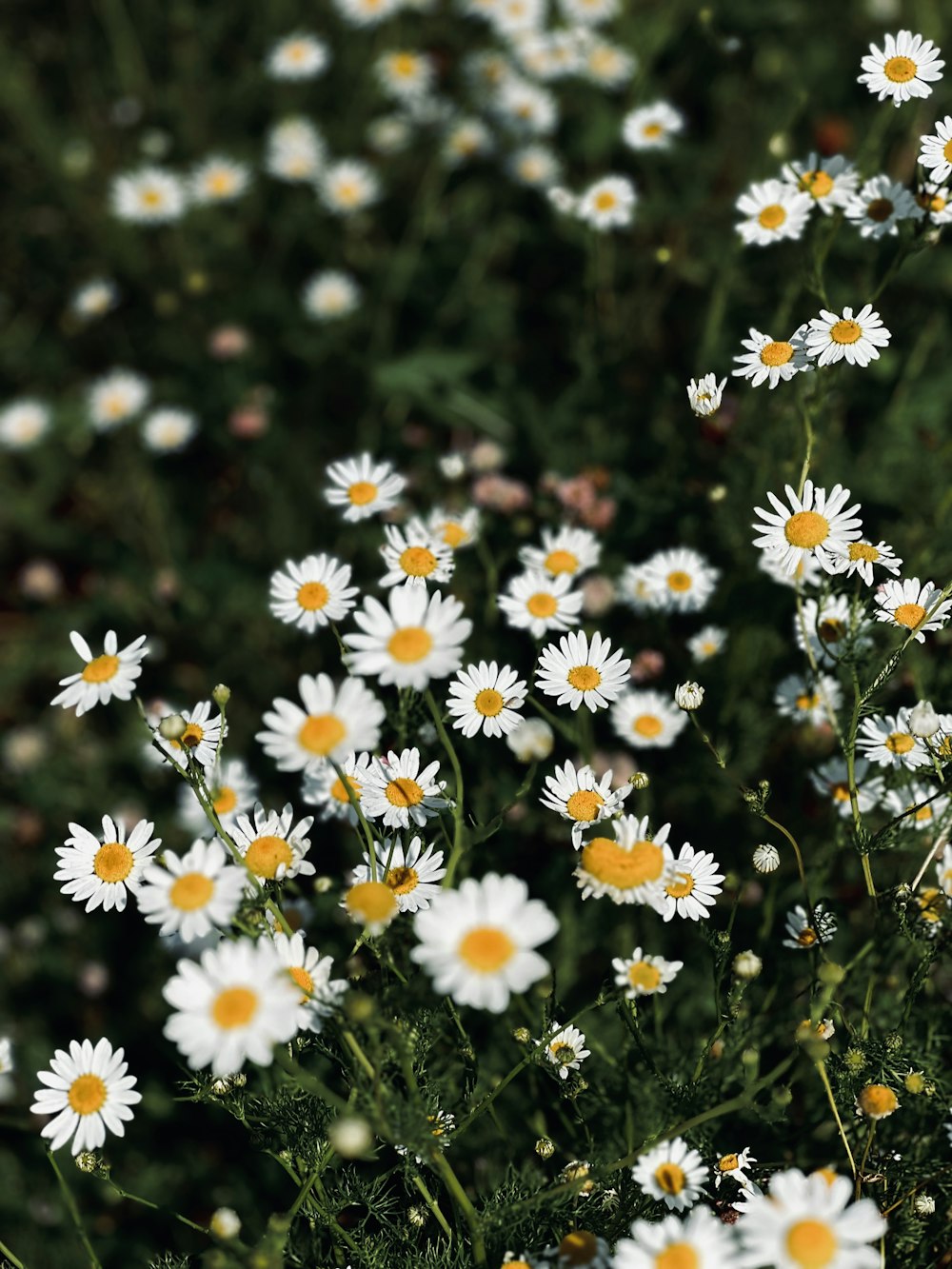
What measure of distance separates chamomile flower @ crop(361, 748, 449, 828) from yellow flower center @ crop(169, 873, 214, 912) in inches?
16.4

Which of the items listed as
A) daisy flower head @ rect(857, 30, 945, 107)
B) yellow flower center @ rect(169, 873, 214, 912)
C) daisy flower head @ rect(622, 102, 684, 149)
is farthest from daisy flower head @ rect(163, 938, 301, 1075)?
daisy flower head @ rect(622, 102, 684, 149)

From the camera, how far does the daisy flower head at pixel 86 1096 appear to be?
7.48ft

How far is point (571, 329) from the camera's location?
15.5ft

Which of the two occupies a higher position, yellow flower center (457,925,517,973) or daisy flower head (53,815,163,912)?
daisy flower head (53,815,163,912)

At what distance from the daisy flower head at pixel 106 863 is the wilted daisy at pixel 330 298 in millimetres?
3368

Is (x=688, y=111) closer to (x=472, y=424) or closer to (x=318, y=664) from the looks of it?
(x=472, y=424)

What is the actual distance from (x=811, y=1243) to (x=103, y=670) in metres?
1.85

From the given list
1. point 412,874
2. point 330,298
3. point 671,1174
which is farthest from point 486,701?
point 330,298

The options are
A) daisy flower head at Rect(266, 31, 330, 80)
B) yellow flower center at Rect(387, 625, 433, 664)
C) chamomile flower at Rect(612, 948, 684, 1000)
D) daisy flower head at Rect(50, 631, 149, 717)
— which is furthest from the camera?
daisy flower head at Rect(266, 31, 330, 80)

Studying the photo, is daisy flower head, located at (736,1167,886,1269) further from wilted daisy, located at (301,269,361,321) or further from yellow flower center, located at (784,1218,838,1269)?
wilted daisy, located at (301,269,361,321)

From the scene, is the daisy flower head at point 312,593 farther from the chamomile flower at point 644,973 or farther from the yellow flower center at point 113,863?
the chamomile flower at point 644,973

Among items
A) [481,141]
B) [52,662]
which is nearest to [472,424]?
[481,141]

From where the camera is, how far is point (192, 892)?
1976 millimetres

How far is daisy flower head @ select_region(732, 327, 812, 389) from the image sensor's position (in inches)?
99.6
